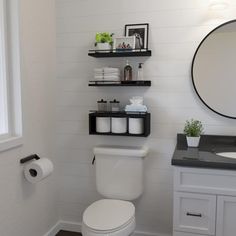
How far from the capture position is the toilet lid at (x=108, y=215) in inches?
75.0

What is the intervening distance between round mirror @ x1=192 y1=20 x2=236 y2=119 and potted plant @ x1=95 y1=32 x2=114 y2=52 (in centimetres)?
69

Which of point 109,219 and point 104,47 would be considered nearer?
point 109,219

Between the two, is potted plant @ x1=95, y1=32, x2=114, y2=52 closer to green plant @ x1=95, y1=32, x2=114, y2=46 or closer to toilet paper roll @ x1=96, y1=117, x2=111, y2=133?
green plant @ x1=95, y1=32, x2=114, y2=46

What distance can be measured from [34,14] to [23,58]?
1.30 feet

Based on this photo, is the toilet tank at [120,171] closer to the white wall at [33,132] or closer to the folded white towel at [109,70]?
the white wall at [33,132]

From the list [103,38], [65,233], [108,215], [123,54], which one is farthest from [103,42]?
[65,233]

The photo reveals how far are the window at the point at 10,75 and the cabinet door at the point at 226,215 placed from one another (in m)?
1.44

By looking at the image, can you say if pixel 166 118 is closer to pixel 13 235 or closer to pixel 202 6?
pixel 202 6

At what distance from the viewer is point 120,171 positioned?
2373mm

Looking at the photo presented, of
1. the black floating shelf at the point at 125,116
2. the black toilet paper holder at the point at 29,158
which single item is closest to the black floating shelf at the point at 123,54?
the black floating shelf at the point at 125,116

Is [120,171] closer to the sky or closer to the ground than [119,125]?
closer to the ground

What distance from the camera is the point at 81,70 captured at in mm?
2598

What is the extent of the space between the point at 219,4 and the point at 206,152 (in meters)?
1.10

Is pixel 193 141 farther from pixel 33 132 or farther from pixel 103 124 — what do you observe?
pixel 33 132
